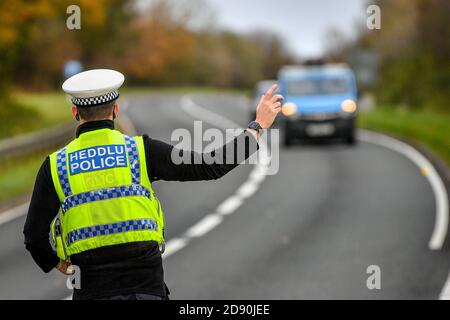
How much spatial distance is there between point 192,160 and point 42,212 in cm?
71

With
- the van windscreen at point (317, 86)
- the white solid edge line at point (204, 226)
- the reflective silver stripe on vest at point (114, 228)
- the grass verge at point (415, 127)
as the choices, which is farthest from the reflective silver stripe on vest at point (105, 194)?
the van windscreen at point (317, 86)

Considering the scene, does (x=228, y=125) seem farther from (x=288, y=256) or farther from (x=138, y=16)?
(x=138, y=16)

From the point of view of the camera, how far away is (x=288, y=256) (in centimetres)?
1038

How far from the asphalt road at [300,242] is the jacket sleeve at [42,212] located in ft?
15.3

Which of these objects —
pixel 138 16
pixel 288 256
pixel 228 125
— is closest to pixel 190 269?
pixel 288 256

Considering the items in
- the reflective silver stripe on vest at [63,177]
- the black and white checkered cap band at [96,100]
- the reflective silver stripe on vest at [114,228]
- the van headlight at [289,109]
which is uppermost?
the van headlight at [289,109]

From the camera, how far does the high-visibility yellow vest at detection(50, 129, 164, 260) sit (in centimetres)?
374

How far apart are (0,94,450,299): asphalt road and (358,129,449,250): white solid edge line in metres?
0.14

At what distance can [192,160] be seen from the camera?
378 cm

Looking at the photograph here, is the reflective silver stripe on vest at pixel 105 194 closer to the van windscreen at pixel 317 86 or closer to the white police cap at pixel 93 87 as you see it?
the white police cap at pixel 93 87

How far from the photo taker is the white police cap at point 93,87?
3689mm

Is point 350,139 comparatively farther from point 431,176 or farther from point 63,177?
point 63,177

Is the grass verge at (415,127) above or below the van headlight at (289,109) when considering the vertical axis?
below

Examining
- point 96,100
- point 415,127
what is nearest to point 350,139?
point 415,127
